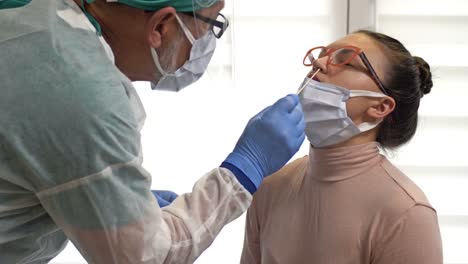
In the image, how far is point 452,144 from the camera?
7.65ft

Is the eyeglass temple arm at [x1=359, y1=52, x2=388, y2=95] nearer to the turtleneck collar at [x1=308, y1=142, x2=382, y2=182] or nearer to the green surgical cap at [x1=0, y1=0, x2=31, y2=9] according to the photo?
the turtleneck collar at [x1=308, y1=142, x2=382, y2=182]

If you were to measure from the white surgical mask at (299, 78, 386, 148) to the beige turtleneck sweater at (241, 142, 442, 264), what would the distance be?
0.05 metres

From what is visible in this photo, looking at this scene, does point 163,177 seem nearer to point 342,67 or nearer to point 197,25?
point 342,67

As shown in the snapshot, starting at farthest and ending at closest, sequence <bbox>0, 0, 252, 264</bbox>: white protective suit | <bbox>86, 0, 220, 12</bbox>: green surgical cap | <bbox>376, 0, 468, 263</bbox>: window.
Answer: <bbox>376, 0, 468, 263</bbox>: window → <bbox>86, 0, 220, 12</bbox>: green surgical cap → <bbox>0, 0, 252, 264</bbox>: white protective suit

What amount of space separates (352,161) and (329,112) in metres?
0.16

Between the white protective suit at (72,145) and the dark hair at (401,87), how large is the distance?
0.84 metres

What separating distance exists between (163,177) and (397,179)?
1074 millimetres

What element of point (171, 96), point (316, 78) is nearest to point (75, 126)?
point (316, 78)

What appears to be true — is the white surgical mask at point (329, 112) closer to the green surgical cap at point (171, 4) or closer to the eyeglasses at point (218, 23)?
the eyeglasses at point (218, 23)

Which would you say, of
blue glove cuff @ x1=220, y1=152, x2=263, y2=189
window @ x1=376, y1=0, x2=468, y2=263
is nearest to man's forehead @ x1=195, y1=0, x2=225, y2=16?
blue glove cuff @ x1=220, y1=152, x2=263, y2=189

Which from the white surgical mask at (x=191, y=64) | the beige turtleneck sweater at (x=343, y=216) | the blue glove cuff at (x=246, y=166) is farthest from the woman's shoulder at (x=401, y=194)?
the white surgical mask at (x=191, y=64)

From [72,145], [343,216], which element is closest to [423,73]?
[343,216]

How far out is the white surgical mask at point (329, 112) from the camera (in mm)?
1604

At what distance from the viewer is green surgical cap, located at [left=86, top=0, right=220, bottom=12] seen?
1071 millimetres
